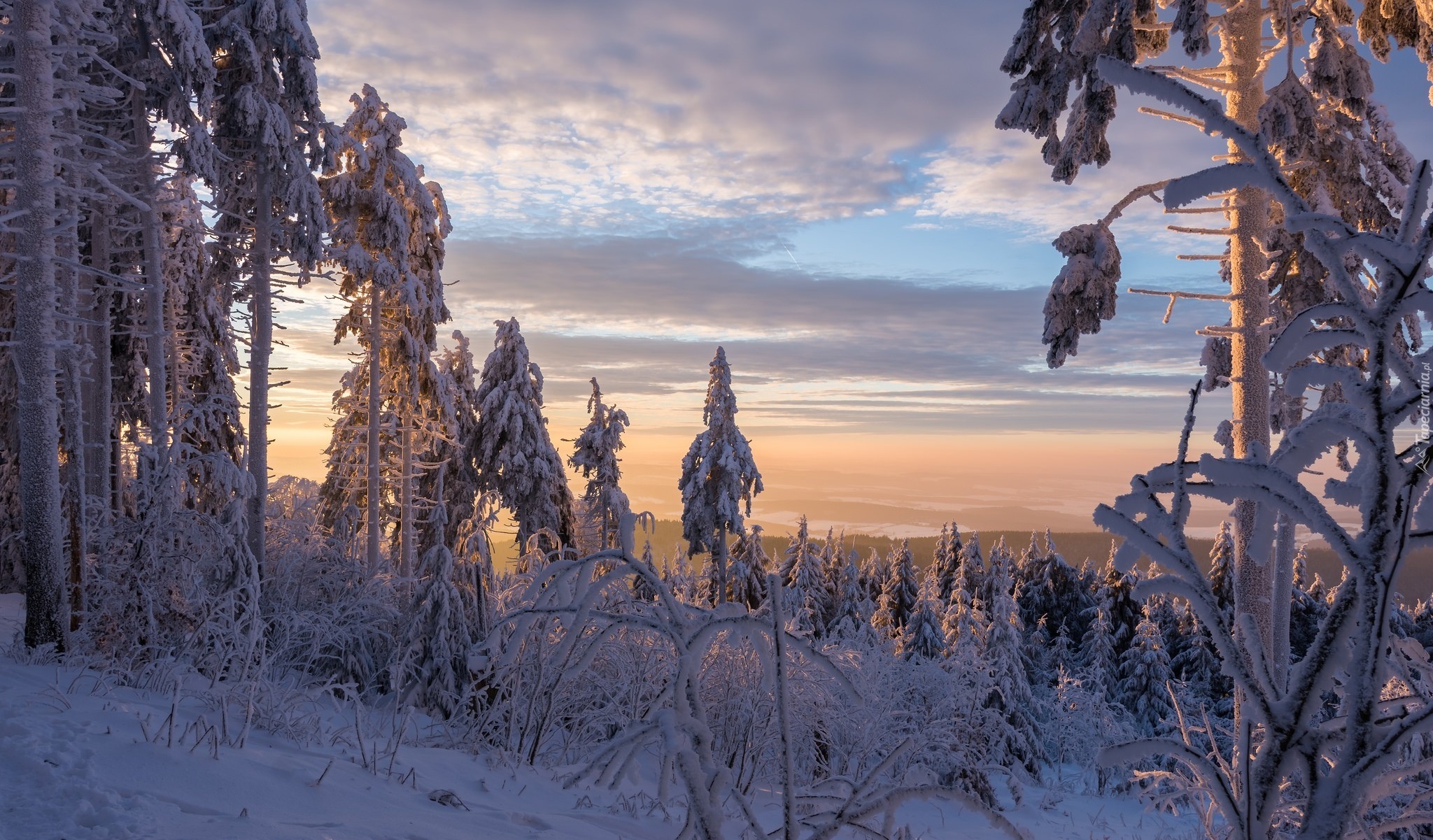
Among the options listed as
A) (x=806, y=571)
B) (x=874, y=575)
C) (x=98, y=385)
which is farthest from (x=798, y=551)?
(x=98, y=385)

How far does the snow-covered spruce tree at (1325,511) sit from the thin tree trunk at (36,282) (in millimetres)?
11461

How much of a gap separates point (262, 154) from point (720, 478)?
17.4m

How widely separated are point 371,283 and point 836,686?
17.6 m

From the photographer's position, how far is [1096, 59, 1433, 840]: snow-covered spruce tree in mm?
1036

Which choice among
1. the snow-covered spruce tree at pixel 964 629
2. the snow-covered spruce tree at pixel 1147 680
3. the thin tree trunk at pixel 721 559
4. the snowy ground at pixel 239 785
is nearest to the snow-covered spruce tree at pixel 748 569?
the thin tree trunk at pixel 721 559

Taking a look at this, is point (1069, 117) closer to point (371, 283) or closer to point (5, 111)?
point (5, 111)

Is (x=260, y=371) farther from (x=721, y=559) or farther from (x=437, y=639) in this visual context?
(x=721, y=559)

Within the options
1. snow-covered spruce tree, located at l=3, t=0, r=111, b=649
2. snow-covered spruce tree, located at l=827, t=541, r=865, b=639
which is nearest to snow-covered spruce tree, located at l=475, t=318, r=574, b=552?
snow-covered spruce tree, located at l=827, t=541, r=865, b=639

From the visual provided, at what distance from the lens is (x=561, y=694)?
704 cm

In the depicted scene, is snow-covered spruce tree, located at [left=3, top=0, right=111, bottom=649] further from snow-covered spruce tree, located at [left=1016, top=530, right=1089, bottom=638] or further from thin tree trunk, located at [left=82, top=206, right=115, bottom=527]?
snow-covered spruce tree, located at [left=1016, top=530, right=1089, bottom=638]

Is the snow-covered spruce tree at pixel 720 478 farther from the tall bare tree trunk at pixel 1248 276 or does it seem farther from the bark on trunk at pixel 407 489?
the tall bare tree trunk at pixel 1248 276

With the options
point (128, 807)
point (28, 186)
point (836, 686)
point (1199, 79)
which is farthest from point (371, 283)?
point (128, 807)

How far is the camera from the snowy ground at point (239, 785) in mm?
2854

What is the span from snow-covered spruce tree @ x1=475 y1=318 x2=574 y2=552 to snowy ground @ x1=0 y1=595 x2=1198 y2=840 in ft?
70.8
